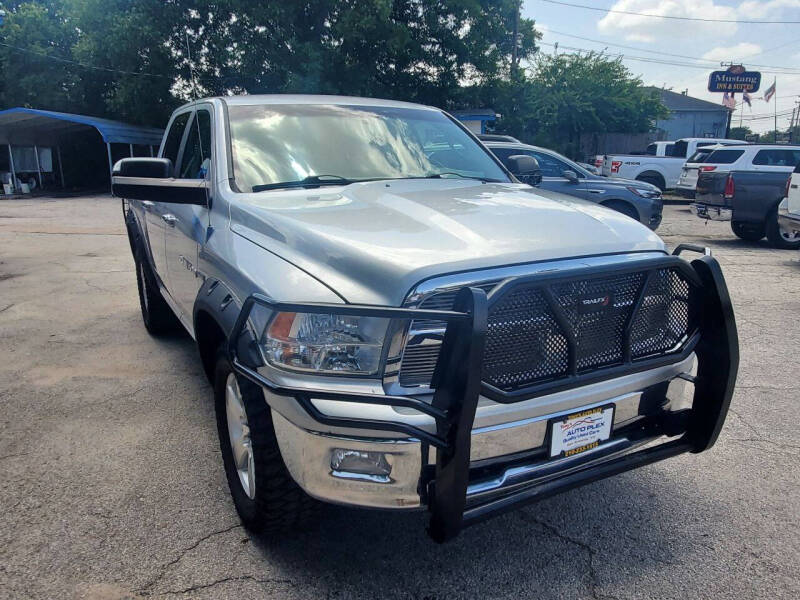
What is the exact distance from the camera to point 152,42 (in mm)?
27547

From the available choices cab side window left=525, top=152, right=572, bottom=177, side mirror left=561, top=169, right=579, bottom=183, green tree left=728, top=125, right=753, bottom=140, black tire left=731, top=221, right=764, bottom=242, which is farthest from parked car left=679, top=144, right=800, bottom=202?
green tree left=728, top=125, right=753, bottom=140

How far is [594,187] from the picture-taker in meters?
10.9

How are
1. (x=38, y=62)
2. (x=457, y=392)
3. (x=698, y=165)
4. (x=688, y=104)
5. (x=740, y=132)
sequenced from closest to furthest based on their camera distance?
(x=457, y=392)
(x=698, y=165)
(x=38, y=62)
(x=688, y=104)
(x=740, y=132)

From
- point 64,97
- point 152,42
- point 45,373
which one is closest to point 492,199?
point 45,373

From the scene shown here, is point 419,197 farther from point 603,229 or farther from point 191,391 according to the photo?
point 191,391

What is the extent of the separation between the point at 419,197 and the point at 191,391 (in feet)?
7.64

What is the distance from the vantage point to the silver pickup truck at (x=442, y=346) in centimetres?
202

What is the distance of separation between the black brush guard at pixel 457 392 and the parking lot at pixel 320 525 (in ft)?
1.57

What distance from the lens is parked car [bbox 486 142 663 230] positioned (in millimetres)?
10727

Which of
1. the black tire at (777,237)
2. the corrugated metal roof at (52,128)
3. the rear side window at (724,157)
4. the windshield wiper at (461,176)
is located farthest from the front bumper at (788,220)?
the corrugated metal roof at (52,128)

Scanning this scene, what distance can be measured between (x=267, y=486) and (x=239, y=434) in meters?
0.43

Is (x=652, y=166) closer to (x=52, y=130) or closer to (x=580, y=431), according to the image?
(x=580, y=431)

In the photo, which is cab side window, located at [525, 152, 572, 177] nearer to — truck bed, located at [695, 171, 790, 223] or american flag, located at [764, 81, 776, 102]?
truck bed, located at [695, 171, 790, 223]

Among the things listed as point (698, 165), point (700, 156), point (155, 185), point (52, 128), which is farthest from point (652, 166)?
point (52, 128)
